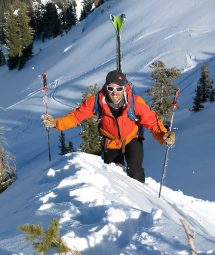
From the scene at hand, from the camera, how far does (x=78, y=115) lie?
23.0 feet

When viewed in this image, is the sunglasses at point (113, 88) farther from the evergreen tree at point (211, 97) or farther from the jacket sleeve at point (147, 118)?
the evergreen tree at point (211, 97)

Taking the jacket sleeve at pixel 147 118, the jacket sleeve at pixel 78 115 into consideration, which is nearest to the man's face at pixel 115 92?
the jacket sleeve at pixel 147 118

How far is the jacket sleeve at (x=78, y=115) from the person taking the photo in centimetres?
693

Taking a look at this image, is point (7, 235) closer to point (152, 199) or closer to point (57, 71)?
point (152, 199)

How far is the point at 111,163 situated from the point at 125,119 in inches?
59.3

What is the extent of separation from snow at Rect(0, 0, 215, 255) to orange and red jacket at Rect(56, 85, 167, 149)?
0.60 m

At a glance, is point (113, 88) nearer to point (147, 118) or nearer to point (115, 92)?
point (115, 92)

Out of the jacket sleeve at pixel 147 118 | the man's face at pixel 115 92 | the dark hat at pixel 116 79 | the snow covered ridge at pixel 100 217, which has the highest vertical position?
the dark hat at pixel 116 79

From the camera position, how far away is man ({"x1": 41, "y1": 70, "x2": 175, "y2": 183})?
6.47m

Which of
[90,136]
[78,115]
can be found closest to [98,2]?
[90,136]

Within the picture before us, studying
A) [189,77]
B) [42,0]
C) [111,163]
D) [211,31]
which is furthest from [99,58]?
[42,0]

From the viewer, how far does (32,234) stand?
9.79 ft

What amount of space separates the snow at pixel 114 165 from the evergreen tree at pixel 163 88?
1450mm

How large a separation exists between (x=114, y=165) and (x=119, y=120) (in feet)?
4.74
